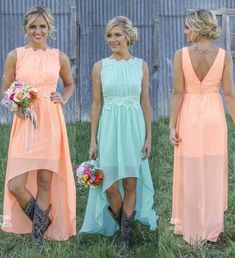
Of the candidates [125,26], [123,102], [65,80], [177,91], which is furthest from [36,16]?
[177,91]

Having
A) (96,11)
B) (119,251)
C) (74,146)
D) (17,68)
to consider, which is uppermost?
(96,11)

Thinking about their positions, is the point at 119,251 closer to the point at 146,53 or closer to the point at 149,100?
the point at 149,100

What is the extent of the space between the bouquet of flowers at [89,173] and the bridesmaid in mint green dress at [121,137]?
61 millimetres

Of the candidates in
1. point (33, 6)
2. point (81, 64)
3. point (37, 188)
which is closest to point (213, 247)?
point (37, 188)

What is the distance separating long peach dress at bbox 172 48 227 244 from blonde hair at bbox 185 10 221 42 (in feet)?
0.44

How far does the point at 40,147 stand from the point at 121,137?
559 mm

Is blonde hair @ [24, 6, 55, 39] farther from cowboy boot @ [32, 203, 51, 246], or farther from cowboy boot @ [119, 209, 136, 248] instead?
cowboy boot @ [119, 209, 136, 248]

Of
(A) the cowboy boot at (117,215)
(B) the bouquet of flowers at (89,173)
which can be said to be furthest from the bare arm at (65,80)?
(A) the cowboy boot at (117,215)

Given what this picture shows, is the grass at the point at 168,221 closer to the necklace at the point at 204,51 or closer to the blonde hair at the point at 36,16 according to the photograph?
the necklace at the point at 204,51

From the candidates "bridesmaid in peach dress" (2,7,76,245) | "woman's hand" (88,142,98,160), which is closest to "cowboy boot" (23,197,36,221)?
"bridesmaid in peach dress" (2,7,76,245)

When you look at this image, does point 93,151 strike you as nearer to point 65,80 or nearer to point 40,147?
point 40,147

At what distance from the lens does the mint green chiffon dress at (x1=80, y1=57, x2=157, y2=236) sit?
3332 millimetres

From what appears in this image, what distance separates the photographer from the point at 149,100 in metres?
3.42

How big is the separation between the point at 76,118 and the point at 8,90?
57 centimetres
